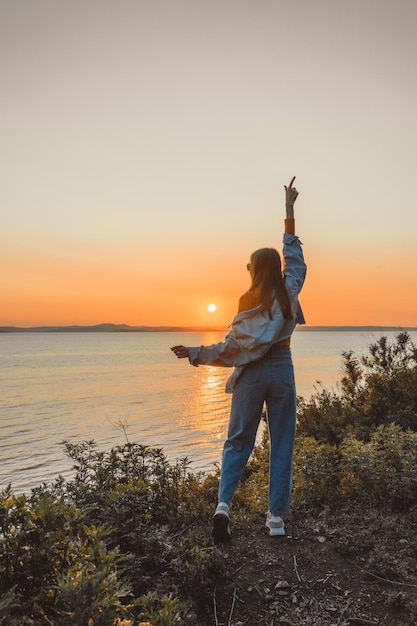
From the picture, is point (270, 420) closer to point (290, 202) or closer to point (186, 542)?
point (186, 542)

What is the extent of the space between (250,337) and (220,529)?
1785 millimetres

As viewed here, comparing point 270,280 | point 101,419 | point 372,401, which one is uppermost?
point 270,280

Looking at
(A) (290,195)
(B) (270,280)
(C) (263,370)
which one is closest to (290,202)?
(A) (290,195)

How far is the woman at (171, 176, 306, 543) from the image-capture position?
4.61m

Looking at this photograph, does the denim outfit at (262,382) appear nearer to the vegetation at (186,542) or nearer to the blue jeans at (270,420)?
the blue jeans at (270,420)

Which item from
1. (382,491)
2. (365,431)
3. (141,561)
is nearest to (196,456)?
(365,431)

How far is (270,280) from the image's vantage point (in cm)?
473

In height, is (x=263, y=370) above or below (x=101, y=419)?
above

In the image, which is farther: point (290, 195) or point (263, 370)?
point (290, 195)

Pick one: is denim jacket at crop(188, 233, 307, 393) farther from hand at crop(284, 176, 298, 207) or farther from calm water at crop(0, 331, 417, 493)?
calm water at crop(0, 331, 417, 493)

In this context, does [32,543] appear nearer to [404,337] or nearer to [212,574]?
[212,574]

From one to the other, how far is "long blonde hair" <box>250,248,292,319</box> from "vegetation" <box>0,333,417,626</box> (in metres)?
2.08

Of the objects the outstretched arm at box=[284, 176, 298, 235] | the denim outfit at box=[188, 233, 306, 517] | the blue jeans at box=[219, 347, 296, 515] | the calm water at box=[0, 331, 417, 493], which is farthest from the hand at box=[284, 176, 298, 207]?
the calm water at box=[0, 331, 417, 493]

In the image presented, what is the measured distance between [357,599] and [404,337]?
9.88 metres
